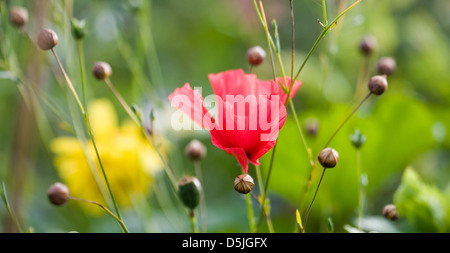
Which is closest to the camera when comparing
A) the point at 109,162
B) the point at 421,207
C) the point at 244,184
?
the point at 244,184

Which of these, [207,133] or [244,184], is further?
[207,133]

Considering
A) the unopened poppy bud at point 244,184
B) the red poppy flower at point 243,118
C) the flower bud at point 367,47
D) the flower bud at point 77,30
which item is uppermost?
the flower bud at point 367,47

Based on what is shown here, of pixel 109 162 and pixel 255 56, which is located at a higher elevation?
pixel 255 56

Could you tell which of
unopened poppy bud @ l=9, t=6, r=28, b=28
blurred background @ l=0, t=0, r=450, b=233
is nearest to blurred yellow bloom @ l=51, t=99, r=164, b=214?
blurred background @ l=0, t=0, r=450, b=233

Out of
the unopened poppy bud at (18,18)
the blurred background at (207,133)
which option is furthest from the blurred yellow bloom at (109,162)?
the unopened poppy bud at (18,18)

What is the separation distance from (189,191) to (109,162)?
0.29 meters

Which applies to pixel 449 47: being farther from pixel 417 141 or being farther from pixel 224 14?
pixel 224 14

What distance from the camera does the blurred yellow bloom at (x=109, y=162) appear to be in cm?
55

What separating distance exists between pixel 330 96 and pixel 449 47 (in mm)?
221

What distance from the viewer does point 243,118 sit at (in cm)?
27

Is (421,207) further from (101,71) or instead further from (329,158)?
(101,71)

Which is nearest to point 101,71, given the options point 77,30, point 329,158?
point 77,30

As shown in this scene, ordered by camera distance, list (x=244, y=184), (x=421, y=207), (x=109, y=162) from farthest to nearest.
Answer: (x=109, y=162) < (x=421, y=207) < (x=244, y=184)

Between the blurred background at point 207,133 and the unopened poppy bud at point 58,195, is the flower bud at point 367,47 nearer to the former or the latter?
the blurred background at point 207,133
